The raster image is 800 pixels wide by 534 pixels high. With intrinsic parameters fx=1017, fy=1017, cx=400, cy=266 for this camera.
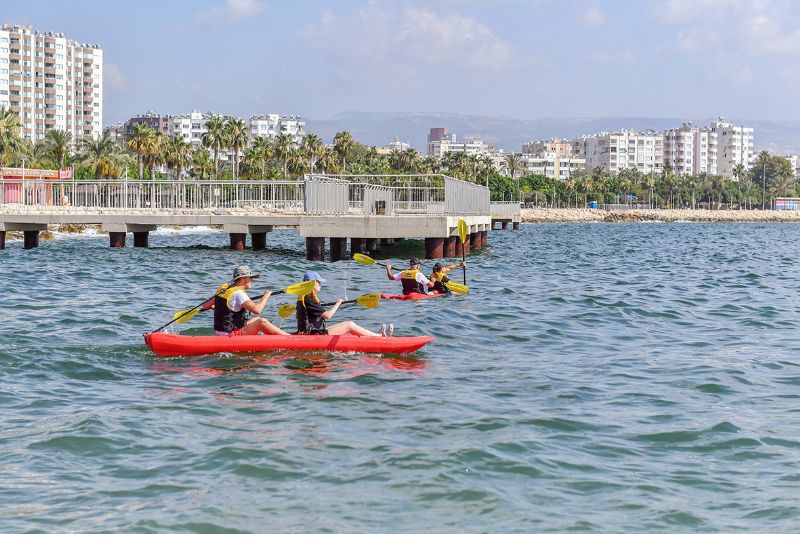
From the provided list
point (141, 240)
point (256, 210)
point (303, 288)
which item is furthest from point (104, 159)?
point (303, 288)

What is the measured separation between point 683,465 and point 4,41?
6758 inches

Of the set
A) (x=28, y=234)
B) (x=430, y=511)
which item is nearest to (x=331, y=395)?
(x=430, y=511)

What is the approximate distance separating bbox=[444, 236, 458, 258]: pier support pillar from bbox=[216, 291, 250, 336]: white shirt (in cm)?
2296

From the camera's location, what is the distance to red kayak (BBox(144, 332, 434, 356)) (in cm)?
1449

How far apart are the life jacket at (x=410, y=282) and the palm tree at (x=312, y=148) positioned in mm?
84943

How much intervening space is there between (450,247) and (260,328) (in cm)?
2363

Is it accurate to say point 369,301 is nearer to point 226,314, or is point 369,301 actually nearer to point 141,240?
point 226,314

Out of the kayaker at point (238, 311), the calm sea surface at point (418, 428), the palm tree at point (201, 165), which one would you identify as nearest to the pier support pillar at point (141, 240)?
the calm sea surface at point (418, 428)

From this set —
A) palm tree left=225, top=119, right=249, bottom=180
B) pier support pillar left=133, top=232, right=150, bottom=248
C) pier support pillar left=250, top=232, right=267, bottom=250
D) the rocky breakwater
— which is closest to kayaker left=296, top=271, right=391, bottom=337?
pier support pillar left=250, top=232, right=267, bottom=250

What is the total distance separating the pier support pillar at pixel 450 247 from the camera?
124 ft

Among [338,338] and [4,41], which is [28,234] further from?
[4,41]

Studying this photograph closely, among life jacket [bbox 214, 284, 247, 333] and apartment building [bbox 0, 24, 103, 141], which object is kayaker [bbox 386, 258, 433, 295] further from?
apartment building [bbox 0, 24, 103, 141]

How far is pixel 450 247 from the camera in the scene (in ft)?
125

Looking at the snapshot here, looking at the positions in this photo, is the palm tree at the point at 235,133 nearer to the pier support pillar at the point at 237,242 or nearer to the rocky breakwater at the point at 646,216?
the pier support pillar at the point at 237,242
